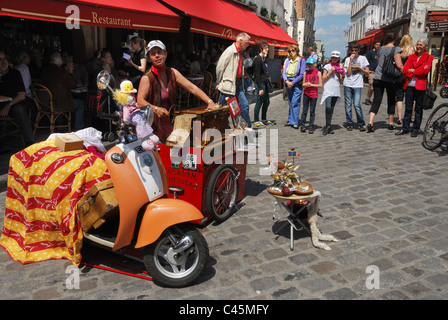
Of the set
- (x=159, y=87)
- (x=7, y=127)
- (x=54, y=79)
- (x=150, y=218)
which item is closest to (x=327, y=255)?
(x=150, y=218)

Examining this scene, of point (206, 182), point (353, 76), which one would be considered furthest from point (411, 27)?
point (206, 182)

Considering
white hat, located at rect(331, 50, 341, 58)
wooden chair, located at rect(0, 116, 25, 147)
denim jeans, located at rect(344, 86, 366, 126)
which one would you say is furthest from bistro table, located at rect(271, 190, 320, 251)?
denim jeans, located at rect(344, 86, 366, 126)

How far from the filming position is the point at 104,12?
6.36 m

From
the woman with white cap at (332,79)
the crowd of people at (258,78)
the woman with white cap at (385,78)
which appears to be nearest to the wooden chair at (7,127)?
the crowd of people at (258,78)

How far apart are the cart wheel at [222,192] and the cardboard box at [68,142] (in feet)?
4.00

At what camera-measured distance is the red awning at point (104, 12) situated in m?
5.18

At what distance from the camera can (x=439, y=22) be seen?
21.4 metres

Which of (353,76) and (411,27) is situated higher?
(411,27)

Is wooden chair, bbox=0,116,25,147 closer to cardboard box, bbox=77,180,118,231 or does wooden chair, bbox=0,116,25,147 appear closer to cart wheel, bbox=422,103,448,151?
cardboard box, bbox=77,180,118,231

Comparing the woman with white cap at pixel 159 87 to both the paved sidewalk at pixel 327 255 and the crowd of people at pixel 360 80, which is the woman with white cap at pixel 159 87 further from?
the crowd of people at pixel 360 80

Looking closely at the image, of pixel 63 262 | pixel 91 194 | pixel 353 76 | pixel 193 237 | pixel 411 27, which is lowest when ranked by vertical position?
pixel 63 262

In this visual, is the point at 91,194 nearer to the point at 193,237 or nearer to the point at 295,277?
the point at 193,237

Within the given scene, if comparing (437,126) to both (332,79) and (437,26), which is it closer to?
(332,79)

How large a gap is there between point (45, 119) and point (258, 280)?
7.00m
